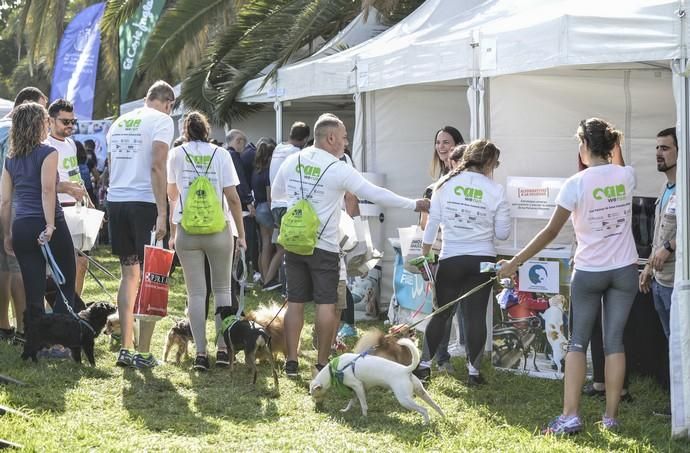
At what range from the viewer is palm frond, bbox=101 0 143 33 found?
17.7 metres

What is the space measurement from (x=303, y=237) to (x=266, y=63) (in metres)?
7.41

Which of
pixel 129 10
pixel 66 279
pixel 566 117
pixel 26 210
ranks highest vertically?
pixel 129 10

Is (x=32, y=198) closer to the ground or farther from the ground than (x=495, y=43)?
closer to the ground

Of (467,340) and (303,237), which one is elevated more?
(303,237)

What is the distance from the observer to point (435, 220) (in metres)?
6.29

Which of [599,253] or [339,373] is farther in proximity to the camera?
[339,373]

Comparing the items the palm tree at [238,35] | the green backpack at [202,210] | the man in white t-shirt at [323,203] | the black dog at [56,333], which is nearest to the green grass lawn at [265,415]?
the black dog at [56,333]

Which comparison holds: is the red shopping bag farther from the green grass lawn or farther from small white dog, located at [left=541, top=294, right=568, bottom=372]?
small white dog, located at [left=541, top=294, right=568, bottom=372]

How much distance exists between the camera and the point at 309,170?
6.26m

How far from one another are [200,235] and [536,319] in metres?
2.36

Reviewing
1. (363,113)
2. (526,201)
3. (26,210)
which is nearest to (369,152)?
(363,113)

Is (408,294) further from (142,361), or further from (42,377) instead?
(42,377)

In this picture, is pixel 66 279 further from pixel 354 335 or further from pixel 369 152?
pixel 369 152

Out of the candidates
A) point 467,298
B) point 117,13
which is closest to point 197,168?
point 467,298
